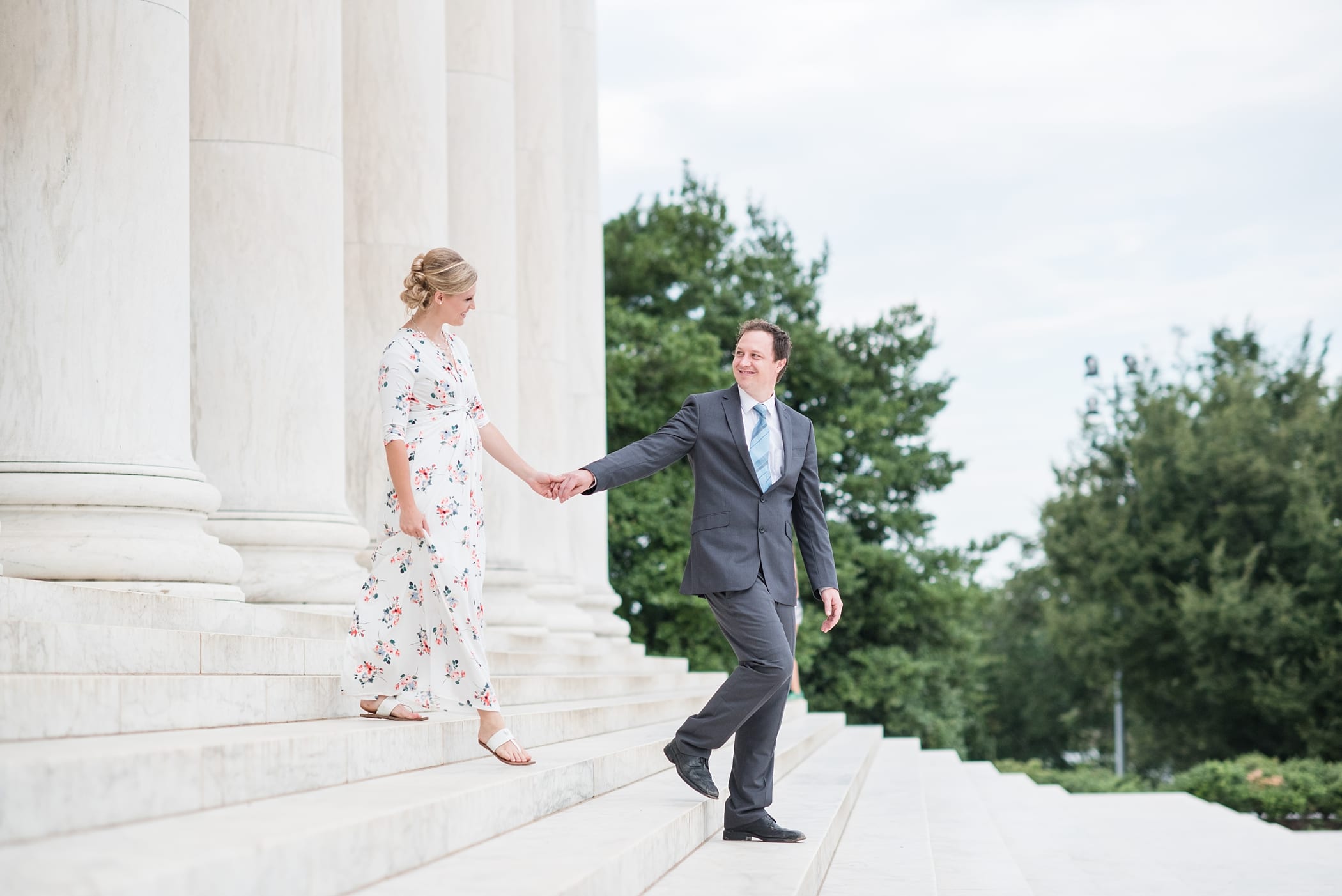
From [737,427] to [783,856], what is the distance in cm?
456

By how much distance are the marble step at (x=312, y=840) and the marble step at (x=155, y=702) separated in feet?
4.48

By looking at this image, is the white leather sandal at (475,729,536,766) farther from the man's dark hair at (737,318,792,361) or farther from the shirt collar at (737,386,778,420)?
the man's dark hair at (737,318,792,361)

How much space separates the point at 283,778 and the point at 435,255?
20.2ft

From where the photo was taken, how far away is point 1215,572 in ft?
298

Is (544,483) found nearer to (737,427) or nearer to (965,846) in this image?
(737,427)

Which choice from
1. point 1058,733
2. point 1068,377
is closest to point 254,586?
point 1068,377

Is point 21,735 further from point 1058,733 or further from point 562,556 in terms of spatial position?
point 1058,733

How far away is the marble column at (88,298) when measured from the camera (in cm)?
1509

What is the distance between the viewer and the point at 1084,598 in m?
102

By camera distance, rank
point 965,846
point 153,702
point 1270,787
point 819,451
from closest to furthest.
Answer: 1. point 153,702
2. point 965,846
3. point 1270,787
4. point 819,451

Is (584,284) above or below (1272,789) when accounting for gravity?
above

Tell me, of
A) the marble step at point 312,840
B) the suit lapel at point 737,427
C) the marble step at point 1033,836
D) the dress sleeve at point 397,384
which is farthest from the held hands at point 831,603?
the marble step at point 1033,836

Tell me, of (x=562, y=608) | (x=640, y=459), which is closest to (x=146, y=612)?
(x=640, y=459)

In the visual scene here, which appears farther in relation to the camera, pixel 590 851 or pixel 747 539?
pixel 747 539
